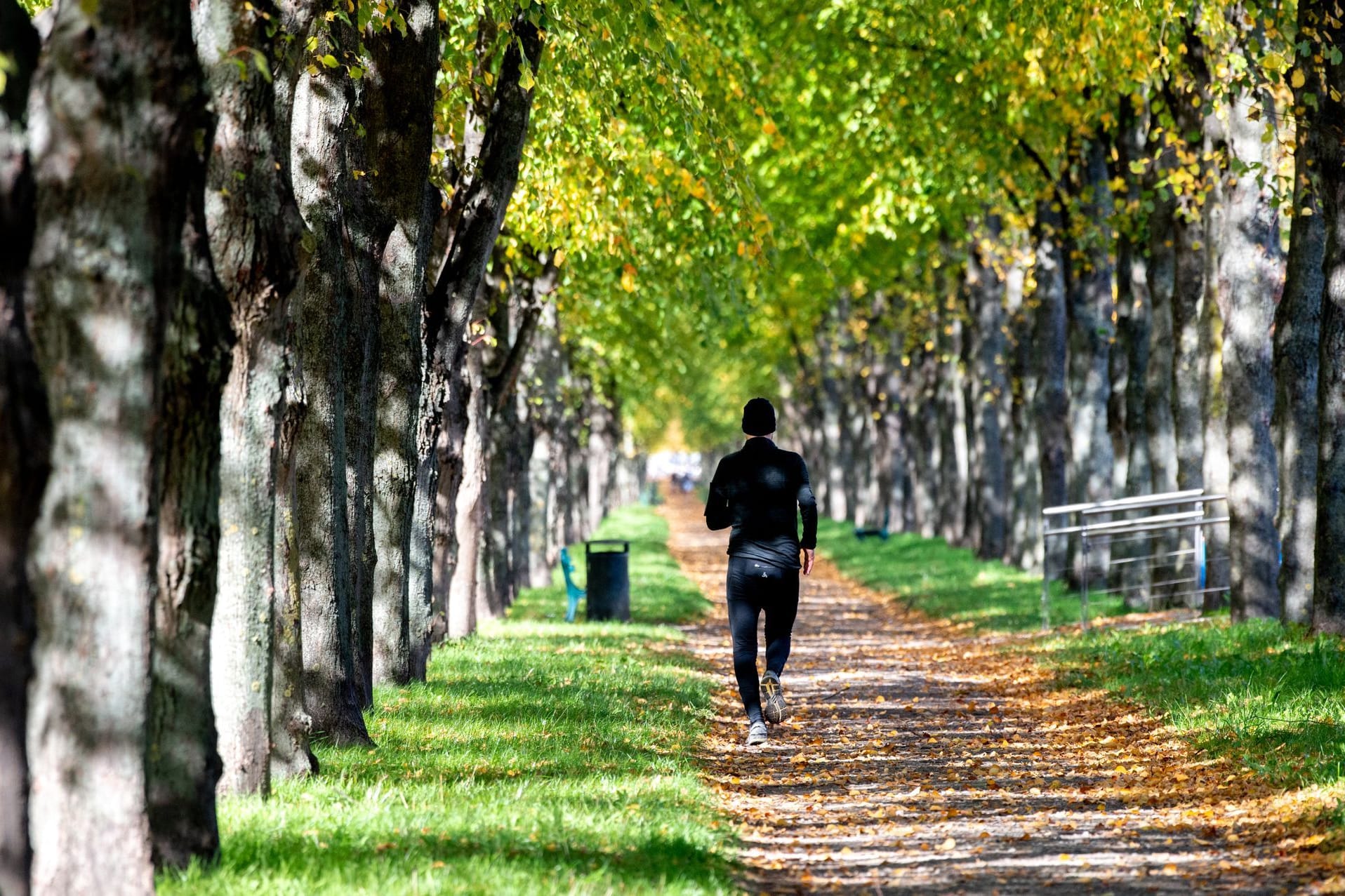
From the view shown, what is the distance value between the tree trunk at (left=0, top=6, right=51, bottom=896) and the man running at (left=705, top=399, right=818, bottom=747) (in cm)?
632

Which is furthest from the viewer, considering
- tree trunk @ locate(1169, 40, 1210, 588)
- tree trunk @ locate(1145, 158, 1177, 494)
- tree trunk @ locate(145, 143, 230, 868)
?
tree trunk @ locate(1145, 158, 1177, 494)

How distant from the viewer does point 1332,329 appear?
14.1 metres

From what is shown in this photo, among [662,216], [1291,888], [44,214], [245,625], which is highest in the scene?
[662,216]

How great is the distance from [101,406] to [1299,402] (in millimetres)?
12456

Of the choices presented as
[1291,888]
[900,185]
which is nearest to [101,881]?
[1291,888]

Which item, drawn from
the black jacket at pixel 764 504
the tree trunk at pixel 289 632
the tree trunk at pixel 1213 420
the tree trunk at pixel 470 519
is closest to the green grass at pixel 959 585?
the tree trunk at pixel 1213 420

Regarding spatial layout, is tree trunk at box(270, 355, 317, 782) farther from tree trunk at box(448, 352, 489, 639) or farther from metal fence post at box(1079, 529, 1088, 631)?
tree trunk at box(448, 352, 489, 639)

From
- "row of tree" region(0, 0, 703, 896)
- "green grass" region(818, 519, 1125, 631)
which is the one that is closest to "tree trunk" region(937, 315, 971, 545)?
"green grass" region(818, 519, 1125, 631)

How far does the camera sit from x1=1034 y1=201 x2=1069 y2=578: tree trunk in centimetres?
2798

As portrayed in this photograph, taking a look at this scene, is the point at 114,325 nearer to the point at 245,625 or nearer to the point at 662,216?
the point at 245,625

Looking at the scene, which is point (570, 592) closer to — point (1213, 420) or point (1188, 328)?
point (1188, 328)

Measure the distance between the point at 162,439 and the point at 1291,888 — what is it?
451 cm

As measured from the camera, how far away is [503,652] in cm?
1752

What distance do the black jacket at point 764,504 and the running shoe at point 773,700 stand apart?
857mm
